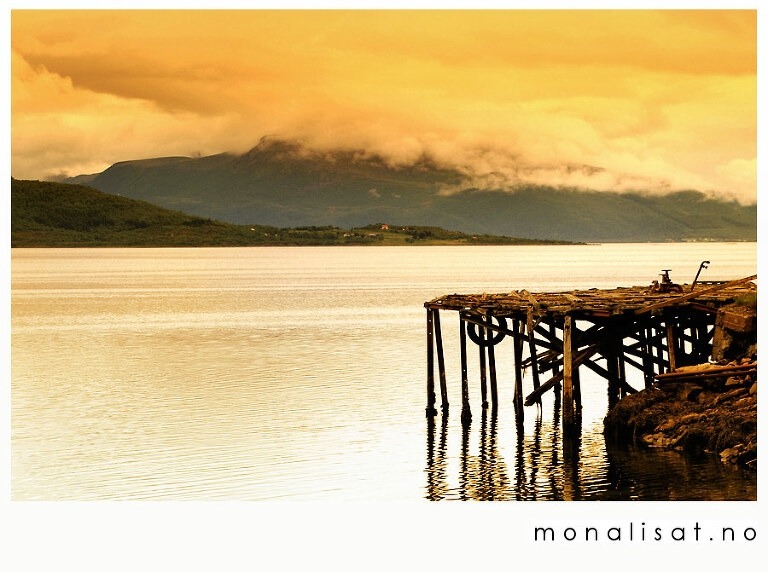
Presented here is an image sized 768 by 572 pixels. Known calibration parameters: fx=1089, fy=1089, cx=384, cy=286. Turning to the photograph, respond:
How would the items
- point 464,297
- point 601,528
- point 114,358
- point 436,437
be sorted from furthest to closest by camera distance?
point 114,358 < point 464,297 < point 436,437 < point 601,528

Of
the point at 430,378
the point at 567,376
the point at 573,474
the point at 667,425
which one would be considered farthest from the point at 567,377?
the point at 430,378

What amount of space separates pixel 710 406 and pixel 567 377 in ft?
12.1

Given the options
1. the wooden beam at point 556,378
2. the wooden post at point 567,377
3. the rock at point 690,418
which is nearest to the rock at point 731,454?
the rock at point 690,418

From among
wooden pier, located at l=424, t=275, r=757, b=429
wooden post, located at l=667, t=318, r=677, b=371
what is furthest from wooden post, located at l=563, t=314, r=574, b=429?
wooden post, located at l=667, t=318, r=677, b=371

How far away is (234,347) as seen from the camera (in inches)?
2253

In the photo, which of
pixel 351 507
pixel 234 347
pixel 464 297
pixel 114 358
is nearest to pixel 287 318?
pixel 234 347

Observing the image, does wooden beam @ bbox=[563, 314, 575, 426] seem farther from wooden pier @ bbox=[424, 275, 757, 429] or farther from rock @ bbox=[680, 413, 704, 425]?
rock @ bbox=[680, 413, 704, 425]

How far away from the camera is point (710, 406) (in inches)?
1053

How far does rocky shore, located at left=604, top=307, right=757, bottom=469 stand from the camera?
2556 centimetres

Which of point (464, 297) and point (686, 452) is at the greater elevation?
point (464, 297)

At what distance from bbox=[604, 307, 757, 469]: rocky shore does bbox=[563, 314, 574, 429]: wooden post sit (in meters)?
1.37

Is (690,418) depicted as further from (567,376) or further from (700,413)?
(567,376)

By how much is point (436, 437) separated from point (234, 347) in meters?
28.2

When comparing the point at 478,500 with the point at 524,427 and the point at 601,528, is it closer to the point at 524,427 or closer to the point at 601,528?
the point at 601,528
